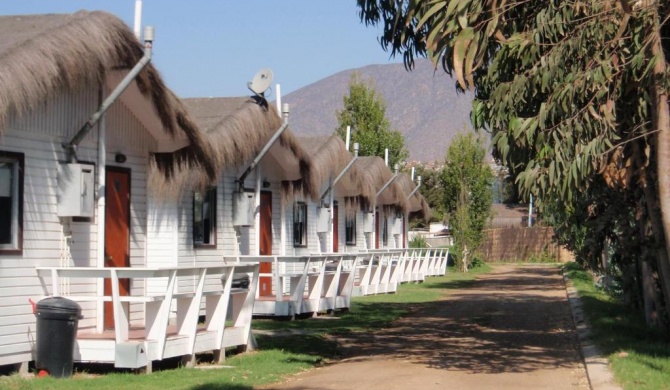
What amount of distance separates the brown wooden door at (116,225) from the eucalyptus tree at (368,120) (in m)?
33.1

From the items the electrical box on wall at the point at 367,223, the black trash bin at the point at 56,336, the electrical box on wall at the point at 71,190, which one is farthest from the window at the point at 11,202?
the electrical box on wall at the point at 367,223

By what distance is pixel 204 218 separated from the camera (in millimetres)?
21344

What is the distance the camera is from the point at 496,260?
69125 millimetres

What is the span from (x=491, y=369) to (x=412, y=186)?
98.2 ft

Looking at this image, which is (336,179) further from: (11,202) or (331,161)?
(11,202)

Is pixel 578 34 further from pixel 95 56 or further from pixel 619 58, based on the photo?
pixel 95 56

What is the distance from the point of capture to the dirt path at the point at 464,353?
12453 mm

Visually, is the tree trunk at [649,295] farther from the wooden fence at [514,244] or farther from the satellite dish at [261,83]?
the wooden fence at [514,244]

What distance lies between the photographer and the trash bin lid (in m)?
12.4

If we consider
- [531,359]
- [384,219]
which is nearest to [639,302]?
[531,359]

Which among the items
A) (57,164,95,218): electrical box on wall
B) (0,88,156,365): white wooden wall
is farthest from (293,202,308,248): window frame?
(57,164,95,218): electrical box on wall

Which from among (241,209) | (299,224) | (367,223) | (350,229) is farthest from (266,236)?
(367,223)

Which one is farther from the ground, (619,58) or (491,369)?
(619,58)

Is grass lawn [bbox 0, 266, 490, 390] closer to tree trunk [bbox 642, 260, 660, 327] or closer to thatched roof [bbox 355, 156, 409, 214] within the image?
tree trunk [bbox 642, 260, 660, 327]
